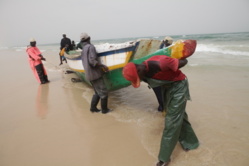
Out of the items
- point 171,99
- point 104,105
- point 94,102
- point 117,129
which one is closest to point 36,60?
point 94,102

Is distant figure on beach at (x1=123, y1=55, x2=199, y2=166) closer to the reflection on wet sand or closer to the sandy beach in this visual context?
the sandy beach

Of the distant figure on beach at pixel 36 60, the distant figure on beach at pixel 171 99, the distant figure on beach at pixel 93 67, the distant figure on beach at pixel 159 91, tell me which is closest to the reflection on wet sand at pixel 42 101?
the distant figure on beach at pixel 36 60

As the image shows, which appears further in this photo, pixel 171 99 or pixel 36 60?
pixel 36 60

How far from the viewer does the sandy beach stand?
7.87 ft

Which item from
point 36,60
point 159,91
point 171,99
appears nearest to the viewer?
point 171,99

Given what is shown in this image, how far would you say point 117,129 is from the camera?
124 inches

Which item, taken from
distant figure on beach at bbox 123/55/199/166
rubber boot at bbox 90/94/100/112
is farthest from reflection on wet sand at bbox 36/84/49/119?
distant figure on beach at bbox 123/55/199/166

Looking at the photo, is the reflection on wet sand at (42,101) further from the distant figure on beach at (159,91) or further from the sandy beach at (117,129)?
the distant figure on beach at (159,91)

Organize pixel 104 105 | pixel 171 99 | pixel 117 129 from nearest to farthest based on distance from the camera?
1. pixel 171 99
2. pixel 117 129
3. pixel 104 105

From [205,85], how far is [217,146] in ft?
10.2

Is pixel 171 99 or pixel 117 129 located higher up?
pixel 171 99

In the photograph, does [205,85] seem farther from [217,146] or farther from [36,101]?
[36,101]

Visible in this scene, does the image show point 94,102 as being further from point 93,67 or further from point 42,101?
point 42,101

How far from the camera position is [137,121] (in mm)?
3369
